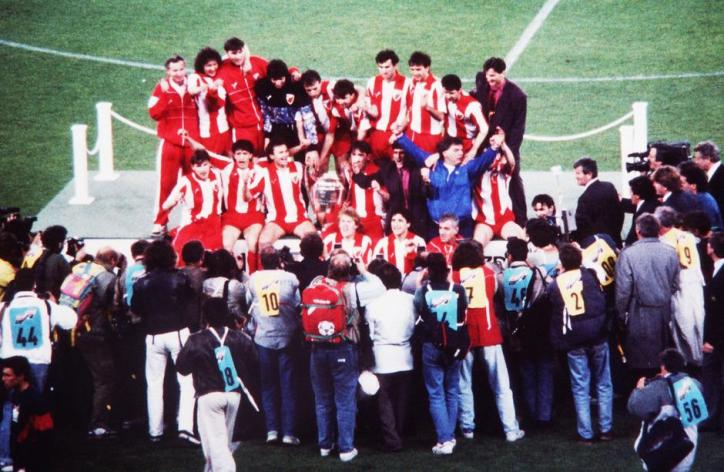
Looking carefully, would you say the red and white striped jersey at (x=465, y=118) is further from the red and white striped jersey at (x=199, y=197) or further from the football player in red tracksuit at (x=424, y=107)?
the red and white striped jersey at (x=199, y=197)

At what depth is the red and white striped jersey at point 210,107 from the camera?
13.3 meters

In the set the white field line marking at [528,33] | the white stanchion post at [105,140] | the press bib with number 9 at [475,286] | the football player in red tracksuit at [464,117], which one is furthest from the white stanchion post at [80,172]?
the white field line marking at [528,33]

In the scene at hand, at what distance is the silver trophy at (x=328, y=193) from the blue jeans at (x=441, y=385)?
2.90 m

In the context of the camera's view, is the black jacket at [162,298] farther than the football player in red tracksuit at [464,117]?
No

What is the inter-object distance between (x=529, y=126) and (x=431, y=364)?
921 centimetres

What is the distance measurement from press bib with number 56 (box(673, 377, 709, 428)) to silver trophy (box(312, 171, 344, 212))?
487cm

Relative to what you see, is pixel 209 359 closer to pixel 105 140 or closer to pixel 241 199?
pixel 241 199

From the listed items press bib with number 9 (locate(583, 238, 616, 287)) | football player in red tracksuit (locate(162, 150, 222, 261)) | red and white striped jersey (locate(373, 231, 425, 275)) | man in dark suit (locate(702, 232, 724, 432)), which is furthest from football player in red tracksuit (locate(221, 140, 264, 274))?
man in dark suit (locate(702, 232, 724, 432))

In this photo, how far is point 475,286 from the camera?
33.7 feet

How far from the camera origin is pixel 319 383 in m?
10.1

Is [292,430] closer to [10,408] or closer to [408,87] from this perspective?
[10,408]

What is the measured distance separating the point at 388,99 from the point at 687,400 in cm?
566

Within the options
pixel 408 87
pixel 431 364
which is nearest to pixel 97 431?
pixel 431 364

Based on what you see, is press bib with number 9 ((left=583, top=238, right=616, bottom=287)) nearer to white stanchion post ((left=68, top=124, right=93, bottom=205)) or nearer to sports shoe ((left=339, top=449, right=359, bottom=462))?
sports shoe ((left=339, top=449, right=359, bottom=462))
